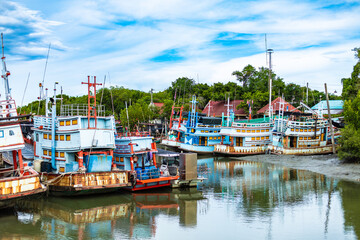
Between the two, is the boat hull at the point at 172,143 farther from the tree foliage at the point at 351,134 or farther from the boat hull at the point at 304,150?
the tree foliage at the point at 351,134

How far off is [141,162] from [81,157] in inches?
177

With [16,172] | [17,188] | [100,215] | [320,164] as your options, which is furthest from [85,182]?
[320,164]

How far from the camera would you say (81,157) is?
20844mm

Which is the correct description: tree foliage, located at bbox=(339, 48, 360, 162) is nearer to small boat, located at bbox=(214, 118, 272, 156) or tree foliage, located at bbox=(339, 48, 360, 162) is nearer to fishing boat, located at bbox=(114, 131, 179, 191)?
small boat, located at bbox=(214, 118, 272, 156)

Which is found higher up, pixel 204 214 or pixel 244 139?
pixel 244 139

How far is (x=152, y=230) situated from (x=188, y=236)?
1.74 m

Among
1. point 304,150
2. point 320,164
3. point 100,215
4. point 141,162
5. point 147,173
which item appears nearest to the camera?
point 100,215

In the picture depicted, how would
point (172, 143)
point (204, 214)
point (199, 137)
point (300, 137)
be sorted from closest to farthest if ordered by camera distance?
point (204, 214) < point (300, 137) < point (199, 137) < point (172, 143)

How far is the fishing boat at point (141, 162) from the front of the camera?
72.9 feet

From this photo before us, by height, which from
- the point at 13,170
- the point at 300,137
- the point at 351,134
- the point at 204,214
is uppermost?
the point at 351,134

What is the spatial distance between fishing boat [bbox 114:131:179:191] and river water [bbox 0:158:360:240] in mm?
728

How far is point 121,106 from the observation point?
73438 mm

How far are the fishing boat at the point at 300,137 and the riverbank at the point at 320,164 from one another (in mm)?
2239

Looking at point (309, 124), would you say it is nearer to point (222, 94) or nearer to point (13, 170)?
point (222, 94)
